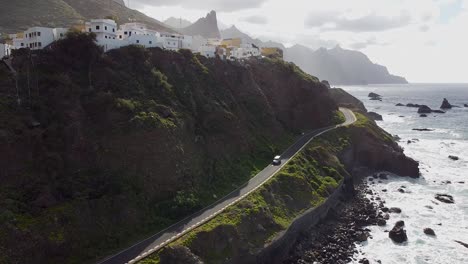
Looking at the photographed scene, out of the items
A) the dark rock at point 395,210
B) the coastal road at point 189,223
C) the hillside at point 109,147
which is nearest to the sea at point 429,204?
the dark rock at point 395,210

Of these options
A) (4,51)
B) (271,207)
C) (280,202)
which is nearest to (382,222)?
(280,202)

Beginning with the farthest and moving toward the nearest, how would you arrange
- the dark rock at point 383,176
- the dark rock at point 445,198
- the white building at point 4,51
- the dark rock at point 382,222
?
the dark rock at point 383,176 → the dark rock at point 445,198 → the dark rock at point 382,222 → the white building at point 4,51

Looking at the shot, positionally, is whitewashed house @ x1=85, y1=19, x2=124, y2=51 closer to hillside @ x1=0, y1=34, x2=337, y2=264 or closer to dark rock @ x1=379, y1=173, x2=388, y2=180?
hillside @ x1=0, y1=34, x2=337, y2=264

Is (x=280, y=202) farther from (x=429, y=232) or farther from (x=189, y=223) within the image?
(x=429, y=232)

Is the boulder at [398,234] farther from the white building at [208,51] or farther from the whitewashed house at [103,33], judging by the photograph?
the whitewashed house at [103,33]

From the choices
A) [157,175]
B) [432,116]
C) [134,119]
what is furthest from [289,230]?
[432,116]

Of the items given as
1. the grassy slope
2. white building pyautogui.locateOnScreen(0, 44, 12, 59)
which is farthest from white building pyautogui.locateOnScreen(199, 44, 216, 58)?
white building pyautogui.locateOnScreen(0, 44, 12, 59)

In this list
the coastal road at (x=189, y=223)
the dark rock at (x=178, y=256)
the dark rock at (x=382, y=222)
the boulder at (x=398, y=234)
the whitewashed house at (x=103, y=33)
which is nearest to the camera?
the coastal road at (x=189, y=223)

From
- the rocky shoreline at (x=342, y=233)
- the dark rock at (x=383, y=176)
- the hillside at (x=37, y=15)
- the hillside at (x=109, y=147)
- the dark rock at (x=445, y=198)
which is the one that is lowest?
the rocky shoreline at (x=342, y=233)
